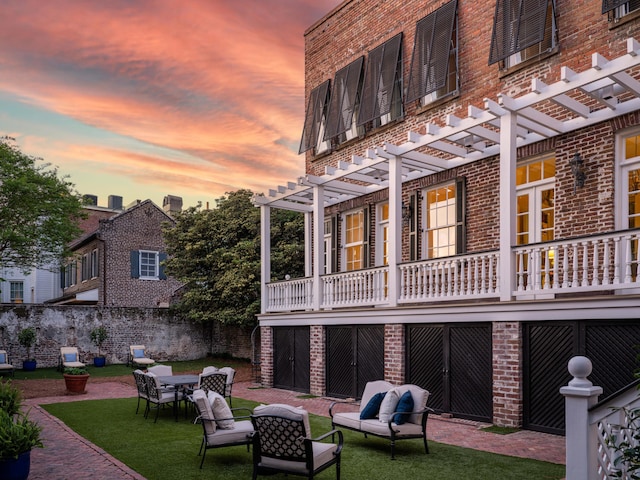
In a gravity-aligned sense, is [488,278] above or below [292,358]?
above

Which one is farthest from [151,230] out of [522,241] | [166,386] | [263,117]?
[522,241]

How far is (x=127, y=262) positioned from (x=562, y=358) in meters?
27.5

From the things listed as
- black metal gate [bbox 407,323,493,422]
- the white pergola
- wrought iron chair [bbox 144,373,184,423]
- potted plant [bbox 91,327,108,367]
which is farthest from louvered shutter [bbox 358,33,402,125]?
potted plant [bbox 91,327,108,367]

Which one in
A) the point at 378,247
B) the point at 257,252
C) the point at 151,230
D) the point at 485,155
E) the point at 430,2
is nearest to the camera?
the point at 485,155

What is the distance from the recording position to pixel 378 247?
1725 centimetres

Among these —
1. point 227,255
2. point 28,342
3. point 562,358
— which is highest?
point 227,255

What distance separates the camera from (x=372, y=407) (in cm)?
947

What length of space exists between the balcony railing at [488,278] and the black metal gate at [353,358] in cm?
72

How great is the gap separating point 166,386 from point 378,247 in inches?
296

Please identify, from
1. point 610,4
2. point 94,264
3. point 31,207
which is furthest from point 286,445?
point 94,264

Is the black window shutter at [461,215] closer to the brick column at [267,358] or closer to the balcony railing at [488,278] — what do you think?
the balcony railing at [488,278]

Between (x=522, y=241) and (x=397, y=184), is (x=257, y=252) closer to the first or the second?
(x=397, y=184)

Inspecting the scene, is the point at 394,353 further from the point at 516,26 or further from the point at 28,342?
the point at 28,342

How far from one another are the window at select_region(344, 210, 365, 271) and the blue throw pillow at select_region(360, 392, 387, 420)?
327 inches
